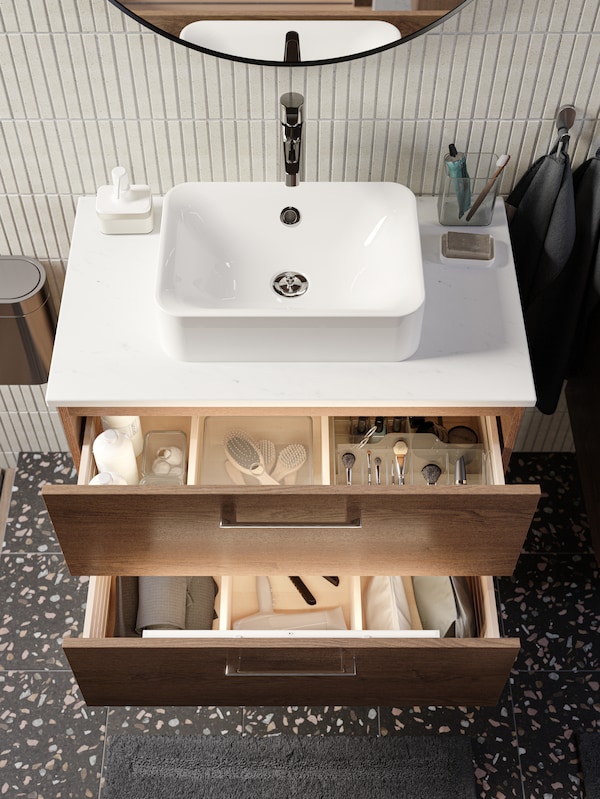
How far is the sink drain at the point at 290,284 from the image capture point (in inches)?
58.5

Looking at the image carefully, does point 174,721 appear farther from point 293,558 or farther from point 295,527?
point 295,527

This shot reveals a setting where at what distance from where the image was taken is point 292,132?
1.33 metres

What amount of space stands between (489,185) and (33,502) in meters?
1.33

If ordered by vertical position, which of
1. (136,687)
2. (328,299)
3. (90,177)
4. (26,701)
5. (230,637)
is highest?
(90,177)

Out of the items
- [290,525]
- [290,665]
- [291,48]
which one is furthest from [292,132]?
[290,665]

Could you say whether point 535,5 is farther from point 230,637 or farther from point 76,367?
point 230,637

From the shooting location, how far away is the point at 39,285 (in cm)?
167

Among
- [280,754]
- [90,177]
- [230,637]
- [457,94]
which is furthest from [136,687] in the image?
[457,94]

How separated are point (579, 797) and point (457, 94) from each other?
1.38 meters

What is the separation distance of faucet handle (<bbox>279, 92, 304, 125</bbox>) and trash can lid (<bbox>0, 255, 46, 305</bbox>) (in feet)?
2.05

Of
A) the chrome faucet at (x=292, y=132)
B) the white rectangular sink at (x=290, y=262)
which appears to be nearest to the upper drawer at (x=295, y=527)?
the white rectangular sink at (x=290, y=262)

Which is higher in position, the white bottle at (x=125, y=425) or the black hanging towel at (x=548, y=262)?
the black hanging towel at (x=548, y=262)

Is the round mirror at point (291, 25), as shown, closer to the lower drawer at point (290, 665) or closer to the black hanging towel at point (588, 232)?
the black hanging towel at point (588, 232)

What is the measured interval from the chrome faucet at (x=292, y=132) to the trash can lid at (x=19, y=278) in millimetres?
567
